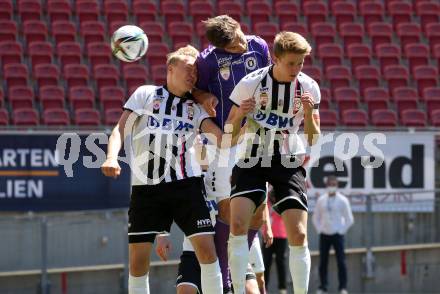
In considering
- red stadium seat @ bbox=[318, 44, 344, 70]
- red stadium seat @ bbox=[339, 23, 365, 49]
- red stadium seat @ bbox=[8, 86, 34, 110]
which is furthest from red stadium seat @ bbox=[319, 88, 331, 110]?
red stadium seat @ bbox=[8, 86, 34, 110]

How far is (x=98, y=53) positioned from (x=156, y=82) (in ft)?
4.67

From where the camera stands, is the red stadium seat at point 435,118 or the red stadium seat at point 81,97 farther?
the red stadium seat at point 435,118

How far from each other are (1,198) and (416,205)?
6.35 meters

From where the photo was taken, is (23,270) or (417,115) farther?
(417,115)

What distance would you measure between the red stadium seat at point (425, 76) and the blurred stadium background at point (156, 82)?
34 millimetres

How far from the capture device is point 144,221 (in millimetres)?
7375

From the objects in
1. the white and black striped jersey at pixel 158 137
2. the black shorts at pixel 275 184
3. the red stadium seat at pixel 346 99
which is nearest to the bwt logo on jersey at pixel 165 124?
the white and black striped jersey at pixel 158 137

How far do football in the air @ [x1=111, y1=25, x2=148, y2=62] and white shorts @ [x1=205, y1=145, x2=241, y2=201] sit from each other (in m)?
0.99

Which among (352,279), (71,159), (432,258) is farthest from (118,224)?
(432,258)

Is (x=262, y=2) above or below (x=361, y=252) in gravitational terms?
above

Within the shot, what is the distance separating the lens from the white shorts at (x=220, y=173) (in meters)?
8.07

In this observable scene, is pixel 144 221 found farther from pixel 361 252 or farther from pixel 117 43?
pixel 361 252

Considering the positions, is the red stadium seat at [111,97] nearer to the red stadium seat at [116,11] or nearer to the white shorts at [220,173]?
the red stadium seat at [116,11]

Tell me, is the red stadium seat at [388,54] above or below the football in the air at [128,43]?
above
